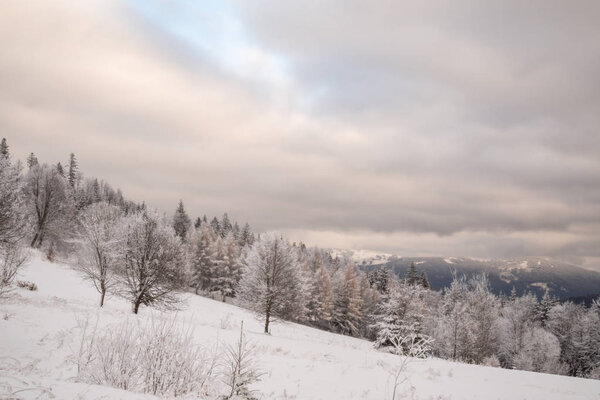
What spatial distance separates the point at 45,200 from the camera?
40656 mm

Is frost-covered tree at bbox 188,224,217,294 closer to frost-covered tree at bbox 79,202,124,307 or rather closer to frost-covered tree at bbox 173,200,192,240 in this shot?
frost-covered tree at bbox 173,200,192,240

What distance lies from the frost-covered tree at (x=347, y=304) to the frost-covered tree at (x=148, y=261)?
42539 mm

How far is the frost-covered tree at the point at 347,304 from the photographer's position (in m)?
58.1

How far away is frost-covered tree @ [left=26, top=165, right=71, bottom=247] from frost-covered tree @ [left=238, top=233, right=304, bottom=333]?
109ft

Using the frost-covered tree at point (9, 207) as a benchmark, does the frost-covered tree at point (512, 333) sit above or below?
below

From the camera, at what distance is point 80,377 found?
18.4ft

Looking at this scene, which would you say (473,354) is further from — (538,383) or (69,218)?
(69,218)

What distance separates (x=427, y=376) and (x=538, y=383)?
498 cm

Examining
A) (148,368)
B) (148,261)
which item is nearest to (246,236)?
(148,261)

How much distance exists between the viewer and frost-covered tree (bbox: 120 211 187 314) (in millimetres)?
20828

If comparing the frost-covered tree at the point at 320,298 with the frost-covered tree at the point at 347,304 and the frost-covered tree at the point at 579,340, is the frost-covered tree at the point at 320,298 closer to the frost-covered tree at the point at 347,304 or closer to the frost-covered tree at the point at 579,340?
the frost-covered tree at the point at 347,304

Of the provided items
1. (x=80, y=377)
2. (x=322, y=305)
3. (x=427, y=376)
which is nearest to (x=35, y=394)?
(x=80, y=377)

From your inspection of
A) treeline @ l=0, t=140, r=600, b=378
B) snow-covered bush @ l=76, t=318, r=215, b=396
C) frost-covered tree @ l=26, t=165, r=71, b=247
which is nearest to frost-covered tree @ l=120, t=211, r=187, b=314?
treeline @ l=0, t=140, r=600, b=378

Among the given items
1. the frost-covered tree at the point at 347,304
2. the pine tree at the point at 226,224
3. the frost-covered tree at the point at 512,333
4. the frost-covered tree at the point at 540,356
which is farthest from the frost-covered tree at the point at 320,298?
the pine tree at the point at 226,224
